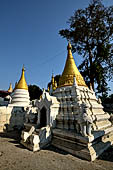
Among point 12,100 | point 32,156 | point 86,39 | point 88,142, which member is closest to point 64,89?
point 88,142

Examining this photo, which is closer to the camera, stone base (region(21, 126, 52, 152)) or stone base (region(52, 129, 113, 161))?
stone base (region(52, 129, 113, 161))

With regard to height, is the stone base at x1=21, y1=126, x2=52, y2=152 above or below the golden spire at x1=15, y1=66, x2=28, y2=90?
below

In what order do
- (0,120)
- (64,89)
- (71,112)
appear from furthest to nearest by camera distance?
(0,120) → (64,89) → (71,112)

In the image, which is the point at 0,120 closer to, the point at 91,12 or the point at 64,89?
the point at 64,89

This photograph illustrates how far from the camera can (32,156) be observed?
5.37m

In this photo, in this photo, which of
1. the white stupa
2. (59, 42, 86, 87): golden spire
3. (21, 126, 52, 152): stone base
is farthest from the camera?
the white stupa

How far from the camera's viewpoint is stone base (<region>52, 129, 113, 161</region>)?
5.09m

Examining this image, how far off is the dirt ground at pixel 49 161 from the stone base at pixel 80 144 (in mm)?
236

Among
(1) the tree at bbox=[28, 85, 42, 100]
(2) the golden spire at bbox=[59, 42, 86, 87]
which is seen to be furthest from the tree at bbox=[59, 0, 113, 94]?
(1) the tree at bbox=[28, 85, 42, 100]

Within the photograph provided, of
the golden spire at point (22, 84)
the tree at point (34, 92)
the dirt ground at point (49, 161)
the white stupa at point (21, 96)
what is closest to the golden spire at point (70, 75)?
the dirt ground at point (49, 161)

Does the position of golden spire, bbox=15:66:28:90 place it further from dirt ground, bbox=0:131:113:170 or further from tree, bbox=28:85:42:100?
tree, bbox=28:85:42:100

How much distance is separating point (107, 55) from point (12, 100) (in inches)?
656

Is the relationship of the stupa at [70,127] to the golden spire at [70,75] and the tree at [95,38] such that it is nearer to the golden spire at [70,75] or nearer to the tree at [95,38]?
the golden spire at [70,75]

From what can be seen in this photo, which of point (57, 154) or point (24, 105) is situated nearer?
point (57, 154)
